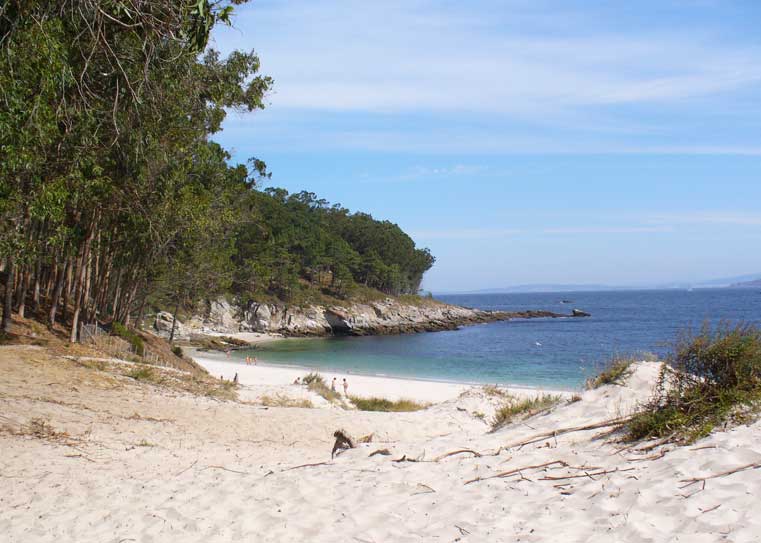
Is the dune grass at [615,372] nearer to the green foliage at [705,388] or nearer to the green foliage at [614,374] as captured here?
the green foliage at [614,374]

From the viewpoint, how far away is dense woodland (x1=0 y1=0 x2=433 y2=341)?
280 inches

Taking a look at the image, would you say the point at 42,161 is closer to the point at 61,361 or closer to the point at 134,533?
the point at 61,361

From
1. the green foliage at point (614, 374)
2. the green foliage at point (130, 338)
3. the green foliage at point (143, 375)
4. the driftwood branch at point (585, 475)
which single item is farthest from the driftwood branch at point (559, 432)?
the green foliage at point (130, 338)

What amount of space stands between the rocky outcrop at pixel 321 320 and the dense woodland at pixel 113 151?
32.1 m

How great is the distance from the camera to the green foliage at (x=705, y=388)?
622cm

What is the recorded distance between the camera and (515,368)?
4444cm

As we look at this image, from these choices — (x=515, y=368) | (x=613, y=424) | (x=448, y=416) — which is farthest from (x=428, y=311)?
(x=613, y=424)

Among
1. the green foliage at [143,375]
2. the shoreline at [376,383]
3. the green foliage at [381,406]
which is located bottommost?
the shoreline at [376,383]

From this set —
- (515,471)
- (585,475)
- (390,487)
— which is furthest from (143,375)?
(585,475)

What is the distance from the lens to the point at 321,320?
260 feet

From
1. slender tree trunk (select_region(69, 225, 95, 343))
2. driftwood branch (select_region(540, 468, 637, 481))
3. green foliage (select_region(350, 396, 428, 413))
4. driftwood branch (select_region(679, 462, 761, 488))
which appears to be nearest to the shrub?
slender tree trunk (select_region(69, 225, 95, 343))

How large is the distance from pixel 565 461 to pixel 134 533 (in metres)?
4.26

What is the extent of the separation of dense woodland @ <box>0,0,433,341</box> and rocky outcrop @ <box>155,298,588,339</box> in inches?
1265

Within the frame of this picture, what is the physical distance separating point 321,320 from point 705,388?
7339 centimetres
